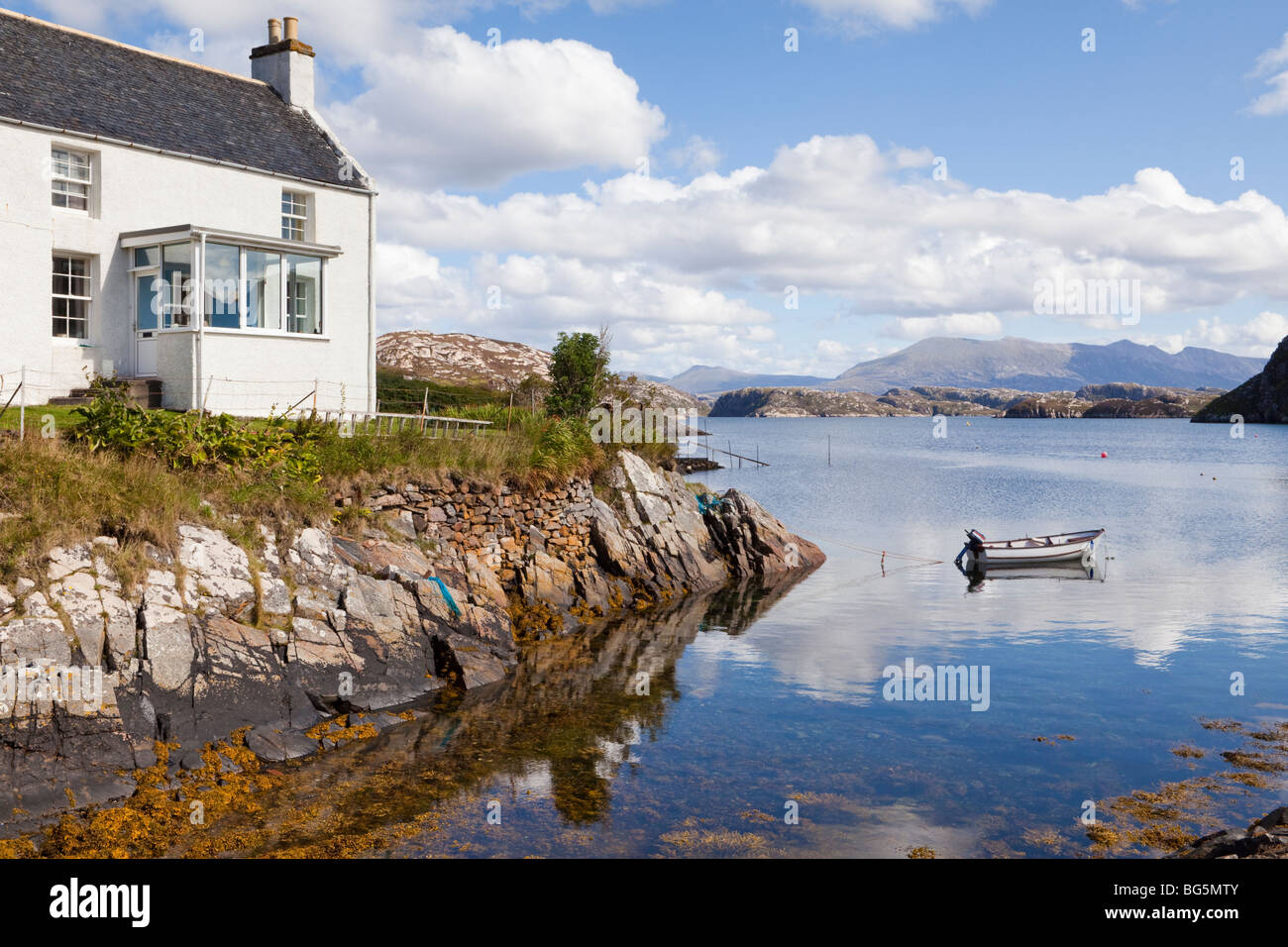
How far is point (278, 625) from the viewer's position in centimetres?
1688

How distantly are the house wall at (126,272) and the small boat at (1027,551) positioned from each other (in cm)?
2456

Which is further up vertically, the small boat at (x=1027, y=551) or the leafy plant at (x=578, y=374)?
the leafy plant at (x=578, y=374)

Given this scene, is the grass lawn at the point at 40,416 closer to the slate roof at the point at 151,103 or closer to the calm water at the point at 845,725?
the slate roof at the point at 151,103

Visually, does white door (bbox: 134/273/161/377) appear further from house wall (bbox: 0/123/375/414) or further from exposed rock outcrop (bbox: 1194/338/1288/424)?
exposed rock outcrop (bbox: 1194/338/1288/424)

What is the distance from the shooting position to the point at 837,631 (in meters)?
26.5

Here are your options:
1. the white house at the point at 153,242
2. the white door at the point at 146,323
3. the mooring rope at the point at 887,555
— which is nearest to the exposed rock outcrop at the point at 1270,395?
the mooring rope at the point at 887,555

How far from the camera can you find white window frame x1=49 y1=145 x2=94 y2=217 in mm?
24616

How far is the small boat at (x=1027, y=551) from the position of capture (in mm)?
38188

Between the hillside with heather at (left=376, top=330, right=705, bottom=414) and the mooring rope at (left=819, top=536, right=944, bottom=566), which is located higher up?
the hillside with heather at (left=376, top=330, right=705, bottom=414)

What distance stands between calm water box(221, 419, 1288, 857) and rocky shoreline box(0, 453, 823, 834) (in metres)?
1.46

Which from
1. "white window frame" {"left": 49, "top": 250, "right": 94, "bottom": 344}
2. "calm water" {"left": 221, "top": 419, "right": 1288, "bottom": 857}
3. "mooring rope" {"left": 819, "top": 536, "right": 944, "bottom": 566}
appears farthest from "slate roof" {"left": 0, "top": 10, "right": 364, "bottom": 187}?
"mooring rope" {"left": 819, "top": 536, "right": 944, "bottom": 566}

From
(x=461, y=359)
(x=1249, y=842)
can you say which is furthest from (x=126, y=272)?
(x=461, y=359)

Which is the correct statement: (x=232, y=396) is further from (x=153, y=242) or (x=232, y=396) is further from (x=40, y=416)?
(x=40, y=416)
